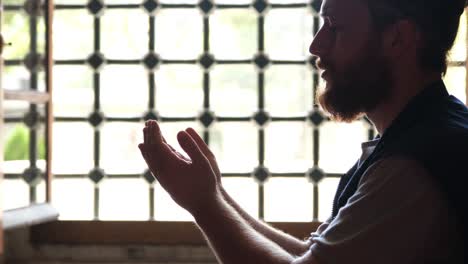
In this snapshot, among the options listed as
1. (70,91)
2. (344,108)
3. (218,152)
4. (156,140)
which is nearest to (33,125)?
(70,91)

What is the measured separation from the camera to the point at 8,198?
93.7 inches

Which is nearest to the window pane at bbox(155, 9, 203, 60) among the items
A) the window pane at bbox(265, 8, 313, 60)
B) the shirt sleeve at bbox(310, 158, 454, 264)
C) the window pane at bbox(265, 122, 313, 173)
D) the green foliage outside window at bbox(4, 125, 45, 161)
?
the window pane at bbox(265, 8, 313, 60)

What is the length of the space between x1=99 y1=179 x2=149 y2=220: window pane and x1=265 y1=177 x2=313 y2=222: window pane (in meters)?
0.52

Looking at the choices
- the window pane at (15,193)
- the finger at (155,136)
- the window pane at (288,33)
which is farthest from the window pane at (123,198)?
the finger at (155,136)

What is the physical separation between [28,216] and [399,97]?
139cm

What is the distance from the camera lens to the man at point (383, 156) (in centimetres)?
127

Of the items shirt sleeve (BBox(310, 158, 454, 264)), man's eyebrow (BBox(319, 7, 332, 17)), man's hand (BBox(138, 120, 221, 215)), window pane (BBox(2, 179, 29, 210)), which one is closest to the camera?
shirt sleeve (BBox(310, 158, 454, 264))

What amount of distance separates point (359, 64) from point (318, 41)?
133mm

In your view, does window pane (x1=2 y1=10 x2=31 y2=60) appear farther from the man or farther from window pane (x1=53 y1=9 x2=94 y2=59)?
the man

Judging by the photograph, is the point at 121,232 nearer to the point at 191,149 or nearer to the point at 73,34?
the point at 73,34

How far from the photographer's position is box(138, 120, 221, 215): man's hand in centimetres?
148

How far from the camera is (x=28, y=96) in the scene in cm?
237

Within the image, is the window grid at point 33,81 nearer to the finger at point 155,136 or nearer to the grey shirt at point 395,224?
the finger at point 155,136

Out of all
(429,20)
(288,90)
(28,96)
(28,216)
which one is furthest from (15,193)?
(429,20)
